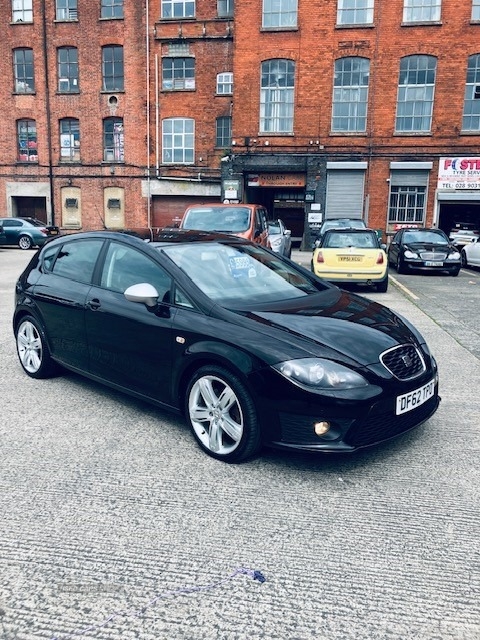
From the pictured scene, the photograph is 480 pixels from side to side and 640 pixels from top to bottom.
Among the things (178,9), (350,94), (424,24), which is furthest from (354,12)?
(178,9)

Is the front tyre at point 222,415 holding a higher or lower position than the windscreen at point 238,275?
lower

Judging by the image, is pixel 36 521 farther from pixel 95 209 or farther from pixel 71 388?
pixel 95 209

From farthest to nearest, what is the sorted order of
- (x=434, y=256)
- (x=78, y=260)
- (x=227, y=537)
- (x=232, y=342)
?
(x=434, y=256) < (x=78, y=260) < (x=232, y=342) < (x=227, y=537)

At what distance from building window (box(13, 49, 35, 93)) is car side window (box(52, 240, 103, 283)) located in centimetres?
2952

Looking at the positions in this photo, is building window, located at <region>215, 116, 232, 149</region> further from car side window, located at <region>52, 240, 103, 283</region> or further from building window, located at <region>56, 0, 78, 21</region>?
car side window, located at <region>52, 240, 103, 283</region>

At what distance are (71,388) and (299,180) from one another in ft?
A: 74.0

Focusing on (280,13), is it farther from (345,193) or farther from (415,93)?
(345,193)

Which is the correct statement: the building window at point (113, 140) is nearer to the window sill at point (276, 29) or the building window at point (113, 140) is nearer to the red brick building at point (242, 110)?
the red brick building at point (242, 110)

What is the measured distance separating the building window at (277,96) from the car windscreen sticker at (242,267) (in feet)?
73.9

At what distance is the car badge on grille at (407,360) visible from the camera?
374 cm

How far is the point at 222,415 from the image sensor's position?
12.2 ft

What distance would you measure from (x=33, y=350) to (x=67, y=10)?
30.2m

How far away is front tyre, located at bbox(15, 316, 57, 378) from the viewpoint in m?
5.42

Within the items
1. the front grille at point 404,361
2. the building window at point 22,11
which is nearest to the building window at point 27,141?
the building window at point 22,11
